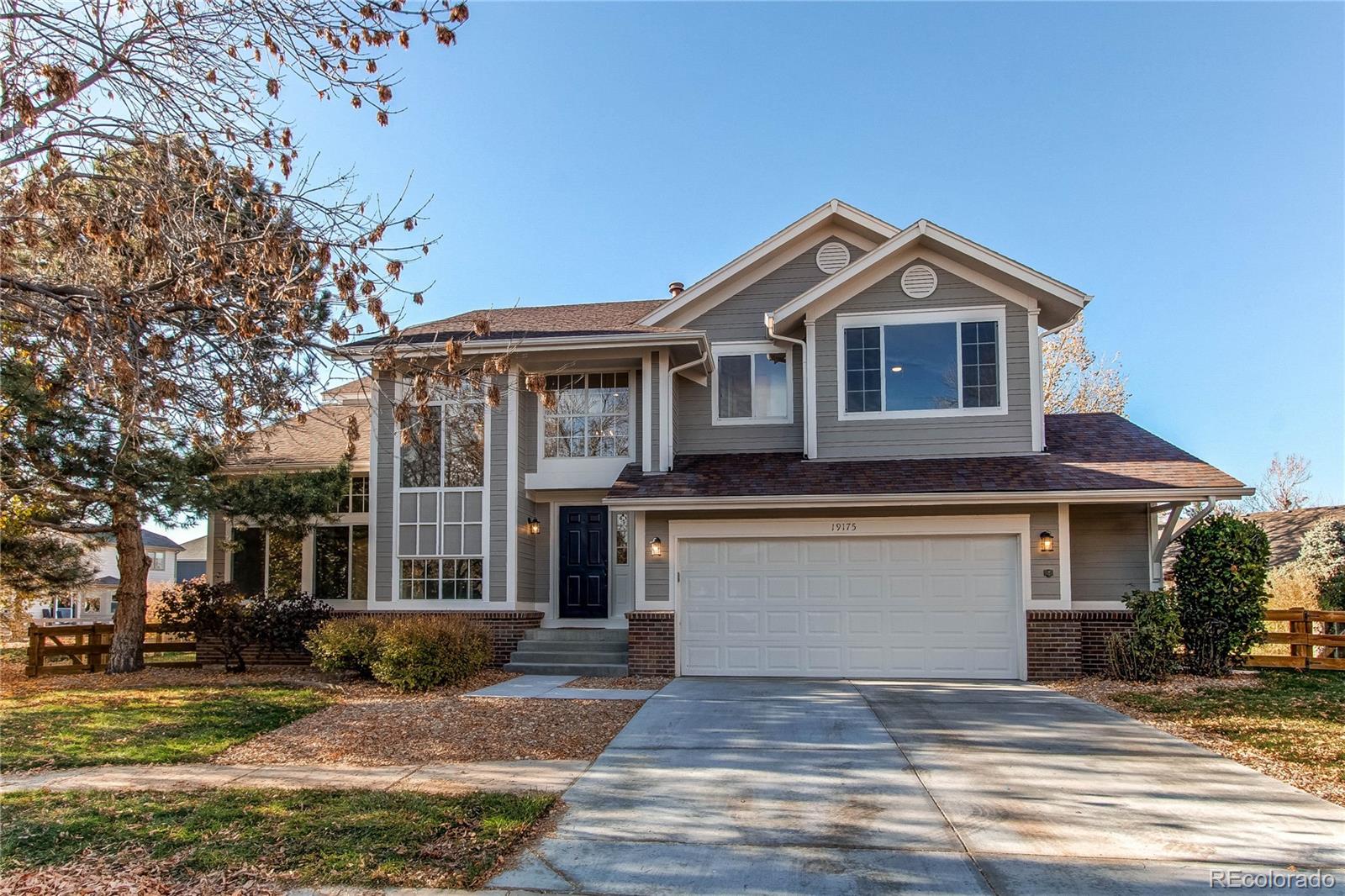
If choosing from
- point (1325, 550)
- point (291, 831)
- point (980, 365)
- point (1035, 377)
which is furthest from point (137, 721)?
point (1325, 550)

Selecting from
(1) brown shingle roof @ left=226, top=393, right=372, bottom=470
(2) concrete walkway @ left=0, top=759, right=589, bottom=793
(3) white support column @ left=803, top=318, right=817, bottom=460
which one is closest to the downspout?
(3) white support column @ left=803, top=318, right=817, bottom=460

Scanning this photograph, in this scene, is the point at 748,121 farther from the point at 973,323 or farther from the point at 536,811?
the point at 536,811

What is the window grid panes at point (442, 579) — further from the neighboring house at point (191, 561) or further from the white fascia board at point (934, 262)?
the neighboring house at point (191, 561)

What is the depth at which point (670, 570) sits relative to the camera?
13.1 m

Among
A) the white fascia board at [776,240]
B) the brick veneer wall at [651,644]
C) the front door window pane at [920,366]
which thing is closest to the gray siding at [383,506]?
the brick veneer wall at [651,644]

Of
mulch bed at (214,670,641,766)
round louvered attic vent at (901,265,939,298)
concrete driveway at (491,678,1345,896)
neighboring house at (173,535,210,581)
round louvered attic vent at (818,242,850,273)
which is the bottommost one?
neighboring house at (173,535,210,581)

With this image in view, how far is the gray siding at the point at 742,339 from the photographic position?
583 inches

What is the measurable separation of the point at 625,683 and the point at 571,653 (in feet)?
5.33

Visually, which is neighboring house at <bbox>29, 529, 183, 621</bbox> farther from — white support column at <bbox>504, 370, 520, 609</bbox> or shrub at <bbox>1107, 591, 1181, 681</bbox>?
shrub at <bbox>1107, 591, 1181, 681</bbox>

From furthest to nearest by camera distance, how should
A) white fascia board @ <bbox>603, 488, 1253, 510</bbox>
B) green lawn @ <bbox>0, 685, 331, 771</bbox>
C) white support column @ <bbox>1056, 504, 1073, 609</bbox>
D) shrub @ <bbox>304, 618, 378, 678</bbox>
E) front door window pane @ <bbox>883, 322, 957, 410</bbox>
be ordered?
front door window pane @ <bbox>883, 322, 957, 410</bbox>, white support column @ <bbox>1056, 504, 1073, 609</bbox>, shrub @ <bbox>304, 618, 378, 678</bbox>, white fascia board @ <bbox>603, 488, 1253, 510</bbox>, green lawn @ <bbox>0, 685, 331, 771</bbox>

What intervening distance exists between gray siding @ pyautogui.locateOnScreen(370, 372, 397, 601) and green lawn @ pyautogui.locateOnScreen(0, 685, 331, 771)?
8.43 feet

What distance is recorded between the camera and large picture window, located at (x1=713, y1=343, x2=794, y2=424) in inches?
588

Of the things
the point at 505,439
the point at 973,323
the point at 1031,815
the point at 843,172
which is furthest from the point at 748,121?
the point at 1031,815

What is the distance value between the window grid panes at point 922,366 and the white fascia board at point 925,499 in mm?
2016
